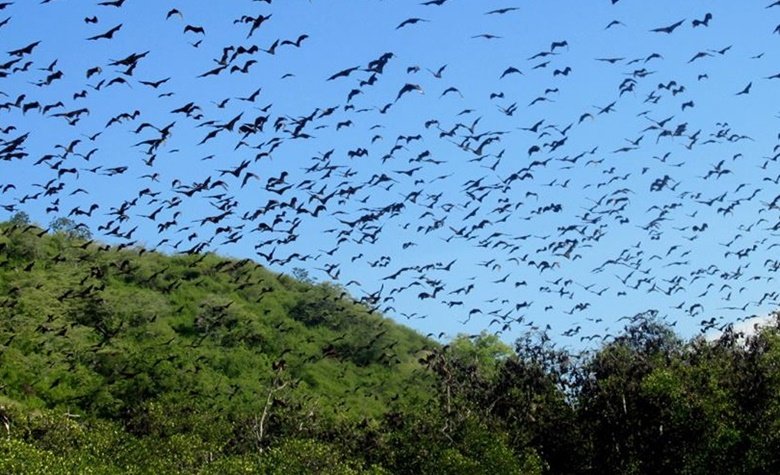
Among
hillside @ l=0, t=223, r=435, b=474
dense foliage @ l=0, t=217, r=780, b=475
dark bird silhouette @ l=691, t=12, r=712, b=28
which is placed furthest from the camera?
hillside @ l=0, t=223, r=435, b=474

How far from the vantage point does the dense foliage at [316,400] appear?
51.5m

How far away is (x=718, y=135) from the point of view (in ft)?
133

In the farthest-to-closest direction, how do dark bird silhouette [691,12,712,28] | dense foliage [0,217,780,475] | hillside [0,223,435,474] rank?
hillside [0,223,435,474], dense foliage [0,217,780,475], dark bird silhouette [691,12,712,28]

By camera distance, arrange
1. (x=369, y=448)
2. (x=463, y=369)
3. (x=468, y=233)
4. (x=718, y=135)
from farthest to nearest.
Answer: (x=463, y=369) → (x=369, y=448) → (x=468, y=233) → (x=718, y=135)

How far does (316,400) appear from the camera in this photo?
291ft

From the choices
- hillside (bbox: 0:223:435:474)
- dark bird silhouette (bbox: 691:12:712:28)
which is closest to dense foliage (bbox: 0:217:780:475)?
hillside (bbox: 0:223:435:474)

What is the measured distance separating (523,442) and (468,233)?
64.2ft

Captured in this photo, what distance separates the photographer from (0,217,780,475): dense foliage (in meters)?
51.5

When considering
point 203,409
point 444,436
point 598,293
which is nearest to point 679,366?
point 598,293

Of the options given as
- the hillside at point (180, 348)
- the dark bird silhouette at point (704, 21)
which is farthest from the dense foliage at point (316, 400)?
the dark bird silhouette at point (704, 21)

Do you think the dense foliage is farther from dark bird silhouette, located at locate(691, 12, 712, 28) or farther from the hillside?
dark bird silhouette, located at locate(691, 12, 712, 28)

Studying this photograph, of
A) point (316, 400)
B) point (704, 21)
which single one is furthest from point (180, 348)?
point (704, 21)

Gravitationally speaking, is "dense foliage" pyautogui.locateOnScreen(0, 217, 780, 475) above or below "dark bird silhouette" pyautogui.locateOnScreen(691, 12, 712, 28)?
below

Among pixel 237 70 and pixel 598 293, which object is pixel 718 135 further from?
pixel 237 70
